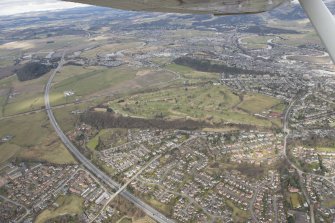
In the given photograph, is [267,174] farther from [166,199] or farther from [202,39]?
[202,39]

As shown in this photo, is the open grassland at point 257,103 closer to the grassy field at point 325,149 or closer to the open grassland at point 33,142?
the grassy field at point 325,149

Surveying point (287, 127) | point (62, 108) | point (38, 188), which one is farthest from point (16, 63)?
point (287, 127)

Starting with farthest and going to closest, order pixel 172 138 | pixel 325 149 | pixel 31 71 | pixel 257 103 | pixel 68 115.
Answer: pixel 31 71 → pixel 68 115 → pixel 257 103 → pixel 172 138 → pixel 325 149

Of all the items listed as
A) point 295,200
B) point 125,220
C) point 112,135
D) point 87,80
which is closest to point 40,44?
point 87,80

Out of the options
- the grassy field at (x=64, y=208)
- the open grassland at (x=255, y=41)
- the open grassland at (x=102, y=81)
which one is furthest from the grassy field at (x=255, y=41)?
the grassy field at (x=64, y=208)

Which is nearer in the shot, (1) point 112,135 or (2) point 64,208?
(2) point 64,208

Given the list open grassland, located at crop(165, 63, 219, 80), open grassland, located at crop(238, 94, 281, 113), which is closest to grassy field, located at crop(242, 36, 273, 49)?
open grassland, located at crop(165, 63, 219, 80)

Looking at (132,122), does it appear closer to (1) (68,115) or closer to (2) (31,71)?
(1) (68,115)
